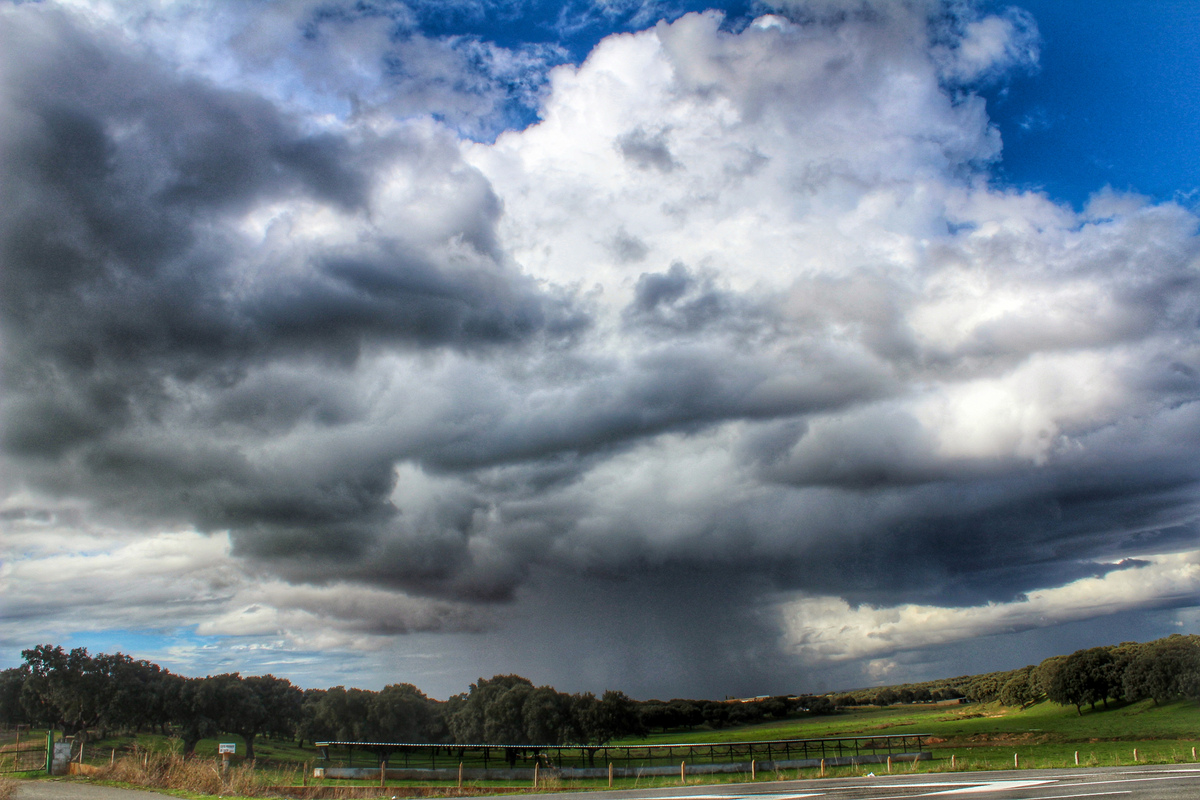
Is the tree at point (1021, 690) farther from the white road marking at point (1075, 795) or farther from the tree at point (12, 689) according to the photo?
the tree at point (12, 689)

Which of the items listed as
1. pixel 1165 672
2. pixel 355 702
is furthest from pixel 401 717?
pixel 1165 672

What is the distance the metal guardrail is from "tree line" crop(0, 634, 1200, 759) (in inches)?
178

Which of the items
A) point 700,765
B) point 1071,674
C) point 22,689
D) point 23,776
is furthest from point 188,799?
point 1071,674

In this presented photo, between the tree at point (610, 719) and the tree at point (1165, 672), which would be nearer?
the tree at point (610, 719)

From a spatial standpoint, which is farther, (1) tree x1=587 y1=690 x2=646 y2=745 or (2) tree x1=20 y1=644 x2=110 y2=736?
(1) tree x1=587 y1=690 x2=646 y2=745

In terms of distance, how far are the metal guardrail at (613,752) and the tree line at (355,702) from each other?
453 cm

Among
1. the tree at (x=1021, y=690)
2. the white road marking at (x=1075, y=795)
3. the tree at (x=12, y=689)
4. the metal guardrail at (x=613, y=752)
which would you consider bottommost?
the tree at (x=1021, y=690)

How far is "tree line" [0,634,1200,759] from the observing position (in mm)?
101000

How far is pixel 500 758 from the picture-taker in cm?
11744

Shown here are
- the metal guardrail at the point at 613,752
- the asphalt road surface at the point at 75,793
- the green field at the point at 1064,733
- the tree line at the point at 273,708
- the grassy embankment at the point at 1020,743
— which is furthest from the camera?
the tree line at the point at 273,708

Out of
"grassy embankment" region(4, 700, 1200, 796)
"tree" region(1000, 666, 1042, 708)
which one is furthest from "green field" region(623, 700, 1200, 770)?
"tree" region(1000, 666, 1042, 708)

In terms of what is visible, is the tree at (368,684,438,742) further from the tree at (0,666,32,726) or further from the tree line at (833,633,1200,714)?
the tree line at (833,633,1200,714)

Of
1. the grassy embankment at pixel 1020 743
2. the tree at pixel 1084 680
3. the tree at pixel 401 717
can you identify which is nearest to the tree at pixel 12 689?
the grassy embankment at pixel 1020 743

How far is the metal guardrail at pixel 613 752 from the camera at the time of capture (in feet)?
300
